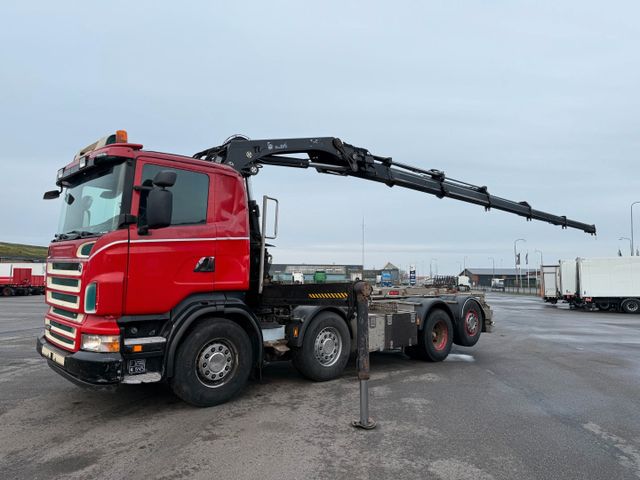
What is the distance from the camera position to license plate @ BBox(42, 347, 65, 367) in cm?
511

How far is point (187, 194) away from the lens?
18.8 ft

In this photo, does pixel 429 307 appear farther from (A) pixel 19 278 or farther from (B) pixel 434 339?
(A) pixel 19 278

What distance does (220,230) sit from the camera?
594cm

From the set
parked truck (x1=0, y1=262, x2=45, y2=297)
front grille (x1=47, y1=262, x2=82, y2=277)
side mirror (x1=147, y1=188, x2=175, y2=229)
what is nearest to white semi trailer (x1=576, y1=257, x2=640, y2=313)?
side mirror (x1=147, y1=188, x2=175, y2=229)

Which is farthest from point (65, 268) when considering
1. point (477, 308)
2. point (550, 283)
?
point (550, 283)

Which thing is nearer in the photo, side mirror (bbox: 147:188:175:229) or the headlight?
the headlight

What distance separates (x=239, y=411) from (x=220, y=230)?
2.25 metres

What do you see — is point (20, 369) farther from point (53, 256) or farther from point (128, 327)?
point (128, 327)

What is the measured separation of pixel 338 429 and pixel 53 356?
3419mm

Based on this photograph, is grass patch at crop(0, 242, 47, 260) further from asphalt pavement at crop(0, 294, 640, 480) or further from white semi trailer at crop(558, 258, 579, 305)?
asphalt pavement at crop(0, 294, 640, 480)

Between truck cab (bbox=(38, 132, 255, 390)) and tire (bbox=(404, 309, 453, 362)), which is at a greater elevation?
truck cab (bbox=(38, 132, 255, 390))

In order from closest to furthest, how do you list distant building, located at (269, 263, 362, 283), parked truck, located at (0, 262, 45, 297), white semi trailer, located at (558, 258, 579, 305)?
distant building, located at (269, 263, 362, 283)
white semi trailer, located at (558, 258, 579, 305)
parked truck, located at (0, 262, 45, 297)

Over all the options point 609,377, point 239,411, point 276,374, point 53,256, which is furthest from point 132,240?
point 609,377

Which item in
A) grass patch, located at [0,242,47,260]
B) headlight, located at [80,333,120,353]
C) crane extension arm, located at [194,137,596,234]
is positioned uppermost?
grass patch, located at [0,242,47,260]
